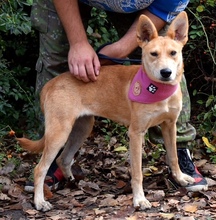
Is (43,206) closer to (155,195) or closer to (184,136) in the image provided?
(155,195)

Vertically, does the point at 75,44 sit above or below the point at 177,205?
above

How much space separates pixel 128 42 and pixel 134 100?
550 millimetres

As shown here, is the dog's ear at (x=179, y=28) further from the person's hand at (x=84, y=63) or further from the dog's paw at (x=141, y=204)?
the dog's paw at (x=141, y=204)

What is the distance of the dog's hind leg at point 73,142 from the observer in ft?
15.8

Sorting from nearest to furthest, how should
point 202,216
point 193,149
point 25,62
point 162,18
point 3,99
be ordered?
point 202,216, point 162,18, point 193,149, point 3,99, point 25,62

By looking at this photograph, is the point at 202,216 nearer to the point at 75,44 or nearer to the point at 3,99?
the point at 75,44

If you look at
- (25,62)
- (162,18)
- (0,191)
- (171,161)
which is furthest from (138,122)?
(25,62)

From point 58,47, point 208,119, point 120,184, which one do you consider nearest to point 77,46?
point 58,47

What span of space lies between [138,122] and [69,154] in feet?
2.92

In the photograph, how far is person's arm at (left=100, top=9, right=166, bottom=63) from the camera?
14.5 ft

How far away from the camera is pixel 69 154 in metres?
→ 4.80

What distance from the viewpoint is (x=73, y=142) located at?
15.8 ft

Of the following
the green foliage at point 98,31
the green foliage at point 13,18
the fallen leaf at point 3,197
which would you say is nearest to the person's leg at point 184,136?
the fallen leaf at point 3,197

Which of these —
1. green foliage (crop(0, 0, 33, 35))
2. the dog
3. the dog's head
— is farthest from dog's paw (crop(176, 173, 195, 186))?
green foliage (crop(0, 0, 33, 35))
